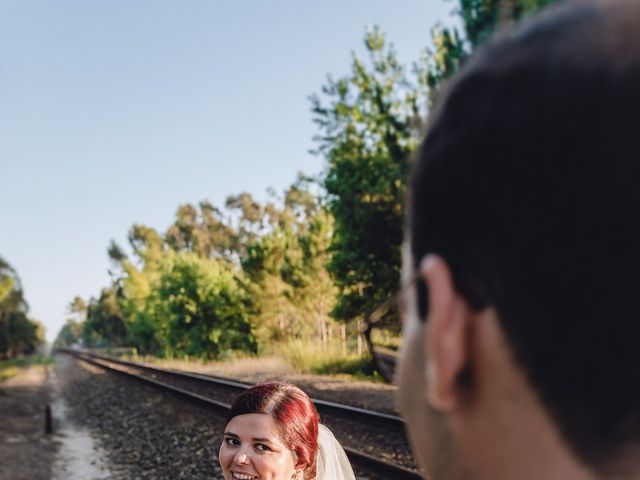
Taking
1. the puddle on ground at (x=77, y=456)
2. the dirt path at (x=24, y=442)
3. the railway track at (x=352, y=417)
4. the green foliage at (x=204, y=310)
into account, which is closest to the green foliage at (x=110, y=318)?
the green foliage at (x=204, y=310)

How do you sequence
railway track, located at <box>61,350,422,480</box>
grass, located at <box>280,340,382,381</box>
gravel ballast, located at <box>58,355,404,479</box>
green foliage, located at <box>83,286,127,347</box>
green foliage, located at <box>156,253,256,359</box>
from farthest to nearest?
green foliage, located at <box>83,286,127,347</box> → green foliage, located at <box>156,253,256,359</box> → grass, located at <box>280,340,382,381</box> → gravel ballast, located at <box>58,355,404,479</box> → railway track, located at <box>61,350,422,480</box>

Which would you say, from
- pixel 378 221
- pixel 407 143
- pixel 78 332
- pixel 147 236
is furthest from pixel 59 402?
pixel 78 332

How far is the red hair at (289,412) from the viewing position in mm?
2812

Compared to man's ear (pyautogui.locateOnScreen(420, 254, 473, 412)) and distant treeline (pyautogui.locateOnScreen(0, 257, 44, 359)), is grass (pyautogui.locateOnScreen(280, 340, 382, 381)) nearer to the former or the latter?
man's ear (pyautogui.locateOnScreen(420, 254, 473, 412))

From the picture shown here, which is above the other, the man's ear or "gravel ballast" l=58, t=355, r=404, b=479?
the man's ear

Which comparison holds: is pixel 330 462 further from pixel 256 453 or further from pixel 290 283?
pixel 290 283

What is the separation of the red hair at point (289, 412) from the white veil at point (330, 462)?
0.05m

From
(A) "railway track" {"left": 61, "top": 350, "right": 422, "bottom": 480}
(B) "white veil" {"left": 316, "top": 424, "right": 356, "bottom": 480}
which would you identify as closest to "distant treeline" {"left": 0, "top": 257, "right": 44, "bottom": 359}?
(A) "railway track" {"left": 61, "top": 350, "right": 422, "bottom": 480}

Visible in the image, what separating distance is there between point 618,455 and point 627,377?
84 millimetres

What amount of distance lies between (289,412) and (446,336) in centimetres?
233

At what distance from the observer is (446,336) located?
652mm

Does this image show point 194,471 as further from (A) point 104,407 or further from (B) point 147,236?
(B) point 147,236

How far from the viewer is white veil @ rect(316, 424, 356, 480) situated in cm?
292

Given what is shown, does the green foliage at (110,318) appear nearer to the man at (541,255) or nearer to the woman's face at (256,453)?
the woman's face at (256,453)
